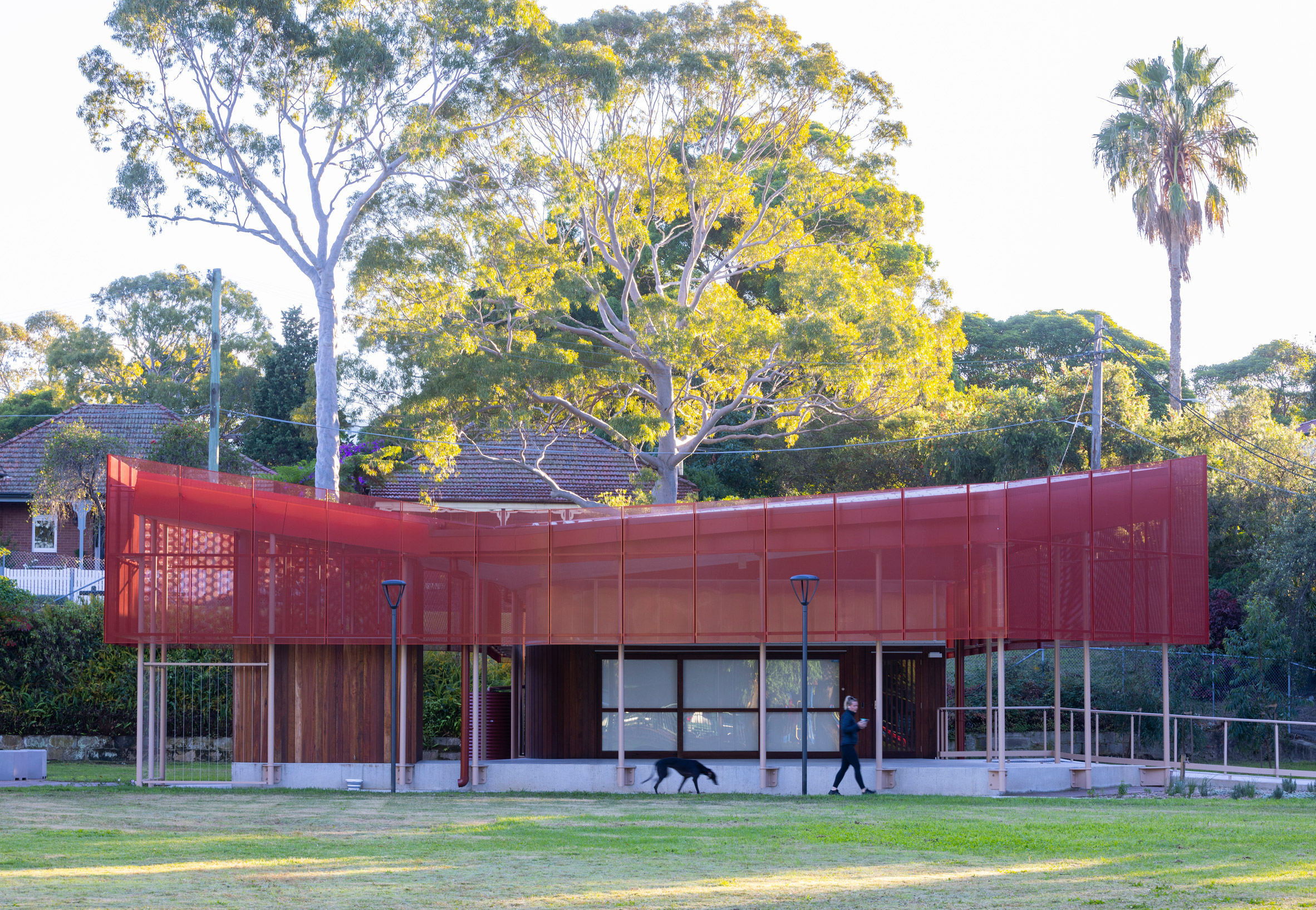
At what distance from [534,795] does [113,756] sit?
13.5m

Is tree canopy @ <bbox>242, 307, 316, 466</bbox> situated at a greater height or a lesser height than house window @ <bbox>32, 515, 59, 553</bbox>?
greater

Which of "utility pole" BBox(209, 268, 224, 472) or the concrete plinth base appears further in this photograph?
"utility pole" BBox(209, 268, 224, 472)

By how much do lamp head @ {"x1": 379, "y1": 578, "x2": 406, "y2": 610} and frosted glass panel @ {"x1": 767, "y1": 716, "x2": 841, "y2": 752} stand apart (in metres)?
6.64

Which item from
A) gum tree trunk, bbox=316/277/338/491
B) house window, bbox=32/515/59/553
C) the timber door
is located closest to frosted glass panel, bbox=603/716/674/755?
the timber door

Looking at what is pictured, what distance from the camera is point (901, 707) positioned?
2427 cm

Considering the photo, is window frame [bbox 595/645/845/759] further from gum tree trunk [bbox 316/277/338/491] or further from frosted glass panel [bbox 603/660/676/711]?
gum tree trunk [bbox 316/277/338/491]

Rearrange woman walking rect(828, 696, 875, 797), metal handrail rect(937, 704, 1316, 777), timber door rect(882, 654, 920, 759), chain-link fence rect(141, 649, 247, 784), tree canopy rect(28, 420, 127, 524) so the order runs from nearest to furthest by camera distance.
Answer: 1. woman walking rect(828, 696, 875, 797)
2. metal handrail rect(937, 704, 1316, 777)
3. timber door rect(882, 654, 920, 759)
4. chain-link fence rect(141, 649, 247, 784)
5. tree canopy rect(28, 420, 127, 524)

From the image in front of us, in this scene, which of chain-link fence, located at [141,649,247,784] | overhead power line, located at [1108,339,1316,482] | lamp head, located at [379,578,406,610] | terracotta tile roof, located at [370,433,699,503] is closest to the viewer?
lamp head, located at [379,578,406,610]

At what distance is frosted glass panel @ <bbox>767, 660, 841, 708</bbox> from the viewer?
23.4 meters

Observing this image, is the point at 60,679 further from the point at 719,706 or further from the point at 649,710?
the point at 719,706

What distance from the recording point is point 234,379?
61719 mm

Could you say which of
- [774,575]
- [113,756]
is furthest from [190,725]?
[774,575]

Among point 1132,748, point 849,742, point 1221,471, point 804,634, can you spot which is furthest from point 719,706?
point 1221,471

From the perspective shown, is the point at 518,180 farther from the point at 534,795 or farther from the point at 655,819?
the point at 655,819
